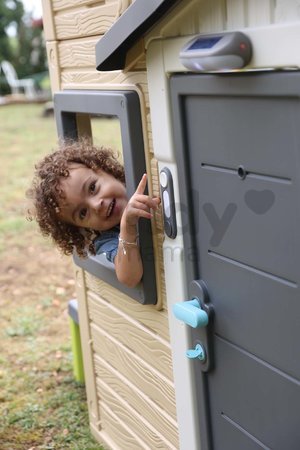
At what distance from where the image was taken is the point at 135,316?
2400mm

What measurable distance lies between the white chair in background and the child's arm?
16350mm

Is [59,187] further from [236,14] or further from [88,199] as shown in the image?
[236,14]

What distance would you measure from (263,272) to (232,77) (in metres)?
0.48

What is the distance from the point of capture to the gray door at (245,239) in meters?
1.46

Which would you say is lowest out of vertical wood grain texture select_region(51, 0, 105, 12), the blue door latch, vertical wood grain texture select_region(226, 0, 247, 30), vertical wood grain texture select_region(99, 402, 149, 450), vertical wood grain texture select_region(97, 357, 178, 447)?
vertical wood grain texture select_region(99, 402, 149, 450)

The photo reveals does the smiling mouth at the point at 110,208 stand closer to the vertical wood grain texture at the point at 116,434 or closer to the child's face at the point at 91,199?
the child's face at the point at 91,199

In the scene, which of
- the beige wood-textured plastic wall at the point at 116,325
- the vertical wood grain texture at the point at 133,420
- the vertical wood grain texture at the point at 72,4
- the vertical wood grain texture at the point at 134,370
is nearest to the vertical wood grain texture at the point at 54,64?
the beige wood-textured plastic wall at the point at 116,325

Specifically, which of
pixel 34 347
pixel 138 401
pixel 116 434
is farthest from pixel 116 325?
pixel 34 347

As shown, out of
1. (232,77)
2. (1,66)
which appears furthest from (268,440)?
(1,66)

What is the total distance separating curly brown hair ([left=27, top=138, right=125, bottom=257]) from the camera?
7.36ft

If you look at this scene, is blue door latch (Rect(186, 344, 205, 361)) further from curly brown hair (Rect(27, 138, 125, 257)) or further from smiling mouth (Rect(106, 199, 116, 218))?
curly brown hair (Rect(27, 138, 125, 257))

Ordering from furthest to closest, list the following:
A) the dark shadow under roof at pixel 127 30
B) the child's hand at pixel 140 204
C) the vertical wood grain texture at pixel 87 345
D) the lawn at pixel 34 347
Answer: the lawn at pixel 34 347 < the vertical wood grain texture at pixel 87 345 < the child's hand at pixel 140 204 < the dark shadow under roof at pixel 127 30

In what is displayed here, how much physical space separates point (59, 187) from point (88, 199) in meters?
0.11

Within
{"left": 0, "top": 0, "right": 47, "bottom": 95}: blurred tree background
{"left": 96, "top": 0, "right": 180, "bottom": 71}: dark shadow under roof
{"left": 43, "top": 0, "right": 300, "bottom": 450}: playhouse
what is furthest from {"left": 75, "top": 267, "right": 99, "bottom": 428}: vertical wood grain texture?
{"left": 0, "top": 0, "right": 47, "bottom": 95}: blurred tree background
